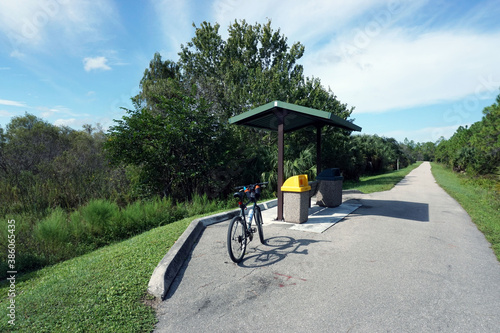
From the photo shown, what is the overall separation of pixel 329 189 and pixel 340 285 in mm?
5383

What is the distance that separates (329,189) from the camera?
8.60 m

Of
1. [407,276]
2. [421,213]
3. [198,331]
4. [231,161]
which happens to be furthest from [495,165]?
[198,331]

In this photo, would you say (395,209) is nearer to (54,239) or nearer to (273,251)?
(273,251)

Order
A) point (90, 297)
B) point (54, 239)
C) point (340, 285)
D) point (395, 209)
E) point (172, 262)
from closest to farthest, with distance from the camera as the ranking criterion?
point (90, 297) < point (340, 285) < point (172, 262) < point (54, 239) < point (395, 209)

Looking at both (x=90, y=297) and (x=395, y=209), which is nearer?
(x=90, y=297)

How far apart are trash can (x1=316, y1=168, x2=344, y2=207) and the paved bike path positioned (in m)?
2.75

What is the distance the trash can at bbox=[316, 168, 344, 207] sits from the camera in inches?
337

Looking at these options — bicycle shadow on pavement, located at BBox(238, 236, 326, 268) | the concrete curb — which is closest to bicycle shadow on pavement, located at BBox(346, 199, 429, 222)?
bicycle shadow on pavement, located at BBox(238, 236, 326, 268)

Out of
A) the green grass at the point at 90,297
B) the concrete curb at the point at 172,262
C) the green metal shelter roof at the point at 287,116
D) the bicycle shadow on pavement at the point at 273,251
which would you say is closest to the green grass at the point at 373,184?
the green metal shelter roof at the point at 287,116

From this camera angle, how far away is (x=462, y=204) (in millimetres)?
9711

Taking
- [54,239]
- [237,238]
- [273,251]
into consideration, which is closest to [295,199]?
[273,251]

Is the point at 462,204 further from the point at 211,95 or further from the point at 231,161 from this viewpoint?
the point at 211,95

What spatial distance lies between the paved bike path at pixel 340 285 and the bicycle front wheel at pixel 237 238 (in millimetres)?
160

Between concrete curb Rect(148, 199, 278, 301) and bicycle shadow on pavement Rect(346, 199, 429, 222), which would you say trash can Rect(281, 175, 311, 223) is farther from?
concrete curb Rect(148, 199, 278, 301)
